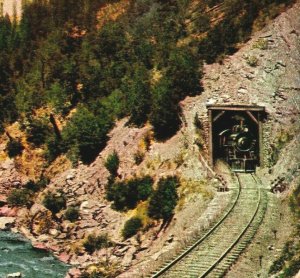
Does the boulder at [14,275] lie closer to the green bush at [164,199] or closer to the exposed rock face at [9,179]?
the green bush at [164,199]

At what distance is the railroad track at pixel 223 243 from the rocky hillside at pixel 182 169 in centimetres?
92

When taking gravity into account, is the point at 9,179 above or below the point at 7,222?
above

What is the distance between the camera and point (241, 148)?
44.0 m

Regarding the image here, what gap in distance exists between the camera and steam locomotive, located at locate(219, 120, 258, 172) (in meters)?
43.8

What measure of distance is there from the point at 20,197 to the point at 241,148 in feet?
58.7

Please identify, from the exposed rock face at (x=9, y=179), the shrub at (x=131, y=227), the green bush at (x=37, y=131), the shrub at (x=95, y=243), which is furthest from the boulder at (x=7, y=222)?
the shrub at (x=131, y=227)

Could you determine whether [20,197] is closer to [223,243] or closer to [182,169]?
[182,169]

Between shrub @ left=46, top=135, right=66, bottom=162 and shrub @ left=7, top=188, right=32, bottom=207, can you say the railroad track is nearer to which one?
shrub @ left=7, top=188, right=32, bottom=207

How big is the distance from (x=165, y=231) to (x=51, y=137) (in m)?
20.3

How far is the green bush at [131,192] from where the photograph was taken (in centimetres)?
4088

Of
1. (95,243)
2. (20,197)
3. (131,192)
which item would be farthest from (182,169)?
(20,197)

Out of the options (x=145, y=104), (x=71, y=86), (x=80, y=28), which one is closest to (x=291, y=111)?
(x=145, y=104)

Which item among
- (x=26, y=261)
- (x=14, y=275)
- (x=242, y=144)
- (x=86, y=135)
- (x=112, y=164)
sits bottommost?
(x=14, y=275)

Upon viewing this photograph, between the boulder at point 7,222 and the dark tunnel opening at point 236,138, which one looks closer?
the dark tunnel opening at point 236,138
